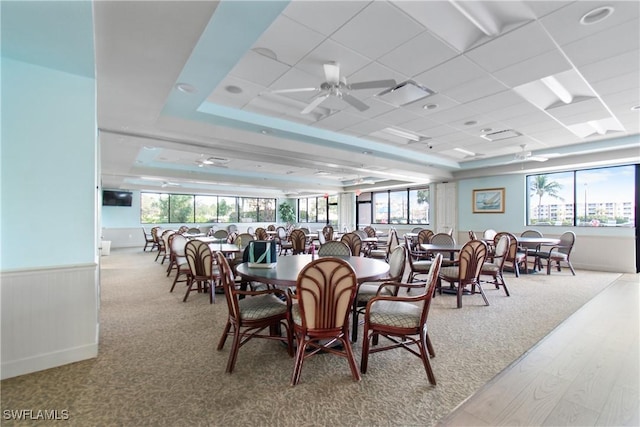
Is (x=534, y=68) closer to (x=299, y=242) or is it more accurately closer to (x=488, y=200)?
(x=299, y=242)

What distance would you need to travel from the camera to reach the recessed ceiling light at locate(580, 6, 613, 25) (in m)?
2.36

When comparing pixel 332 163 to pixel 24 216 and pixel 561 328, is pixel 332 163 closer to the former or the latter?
pixel 561 328

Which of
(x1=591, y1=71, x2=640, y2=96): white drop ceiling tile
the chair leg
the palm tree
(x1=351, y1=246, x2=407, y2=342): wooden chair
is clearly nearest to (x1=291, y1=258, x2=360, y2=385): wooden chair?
the chair leg

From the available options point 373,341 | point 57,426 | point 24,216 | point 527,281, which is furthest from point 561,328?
point 24,216

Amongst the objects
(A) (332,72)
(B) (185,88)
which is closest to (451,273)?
(A) (332,72)

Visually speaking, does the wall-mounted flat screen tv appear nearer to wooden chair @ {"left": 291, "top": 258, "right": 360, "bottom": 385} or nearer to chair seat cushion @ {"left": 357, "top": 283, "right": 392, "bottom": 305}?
chair seat cushion @ {"left": 357, "top": 283, "right": 392, "bottom": 305}

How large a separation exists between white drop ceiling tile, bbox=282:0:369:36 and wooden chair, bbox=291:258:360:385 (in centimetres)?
197

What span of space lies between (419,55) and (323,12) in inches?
46.4

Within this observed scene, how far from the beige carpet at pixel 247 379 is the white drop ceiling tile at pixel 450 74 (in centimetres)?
289

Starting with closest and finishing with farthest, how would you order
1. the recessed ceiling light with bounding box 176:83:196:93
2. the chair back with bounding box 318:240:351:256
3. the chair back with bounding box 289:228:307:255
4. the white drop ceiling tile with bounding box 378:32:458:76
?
the white drop ceiling tile with bounding box 378:32:458:76, the recessed ceiling light with bounding box 176:83:196:93, the chair back with bounding box 318:240:351:256, the chair back with bounding box 289:228:307:255

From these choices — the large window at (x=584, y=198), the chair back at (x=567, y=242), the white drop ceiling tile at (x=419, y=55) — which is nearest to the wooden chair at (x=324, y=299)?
the white drop ceiling tile at (x=419, y=55)

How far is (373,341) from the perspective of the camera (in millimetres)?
2902

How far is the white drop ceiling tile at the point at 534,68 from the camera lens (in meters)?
3.04

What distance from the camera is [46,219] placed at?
2.51 m
